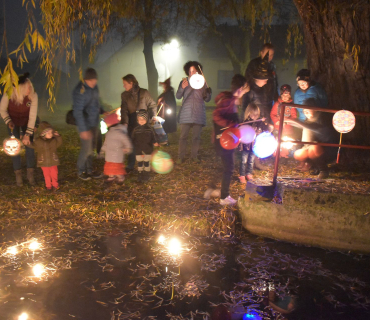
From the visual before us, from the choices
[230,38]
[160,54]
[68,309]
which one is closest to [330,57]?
[68,309]

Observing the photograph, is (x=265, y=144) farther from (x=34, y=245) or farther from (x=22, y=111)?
(x=22, y=111)

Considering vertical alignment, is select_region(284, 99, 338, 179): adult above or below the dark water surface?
above

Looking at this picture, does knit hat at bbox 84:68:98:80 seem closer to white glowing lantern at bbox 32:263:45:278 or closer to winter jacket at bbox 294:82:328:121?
white glowing lantern at bbox 32:263:45:278

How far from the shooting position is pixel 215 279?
3.56 metres

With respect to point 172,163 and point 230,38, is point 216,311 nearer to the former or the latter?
point 172,163

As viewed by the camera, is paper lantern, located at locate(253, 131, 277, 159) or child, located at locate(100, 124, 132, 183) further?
child, located at locate(100, 124, 132, 183)

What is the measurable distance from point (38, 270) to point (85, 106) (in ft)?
11.2

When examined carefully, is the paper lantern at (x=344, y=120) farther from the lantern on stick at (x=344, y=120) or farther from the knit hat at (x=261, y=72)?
the knit hat at (x=261, y=72)

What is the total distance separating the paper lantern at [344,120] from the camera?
469 centimetres

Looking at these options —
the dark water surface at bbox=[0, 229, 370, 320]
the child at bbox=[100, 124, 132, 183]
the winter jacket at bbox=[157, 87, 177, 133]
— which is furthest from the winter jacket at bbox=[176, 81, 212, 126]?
the dark water surface at bbox=[0, 229, 370, 320]

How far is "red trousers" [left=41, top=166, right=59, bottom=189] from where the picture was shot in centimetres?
592

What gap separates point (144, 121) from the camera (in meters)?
6.26

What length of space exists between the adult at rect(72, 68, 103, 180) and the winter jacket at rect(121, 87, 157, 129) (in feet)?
1.67

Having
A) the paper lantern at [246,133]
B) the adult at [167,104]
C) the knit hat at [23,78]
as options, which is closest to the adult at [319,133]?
the paper lantern at [246,133]
